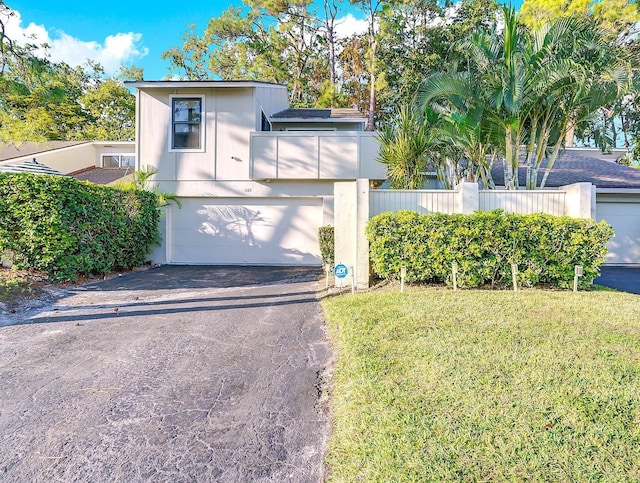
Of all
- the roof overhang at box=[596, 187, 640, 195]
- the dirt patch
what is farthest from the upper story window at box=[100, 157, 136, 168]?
the roof overhang at box=[596, 187, 640, 195]

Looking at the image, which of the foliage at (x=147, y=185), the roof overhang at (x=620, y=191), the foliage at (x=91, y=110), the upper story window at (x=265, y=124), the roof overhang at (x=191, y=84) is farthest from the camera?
the foliage at (x=91, y=110)

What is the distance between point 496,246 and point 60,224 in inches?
354

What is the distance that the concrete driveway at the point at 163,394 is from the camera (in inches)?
89.4

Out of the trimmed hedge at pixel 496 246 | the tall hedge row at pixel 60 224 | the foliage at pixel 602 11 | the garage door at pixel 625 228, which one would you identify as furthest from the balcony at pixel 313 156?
the foliage at pixel 602 11

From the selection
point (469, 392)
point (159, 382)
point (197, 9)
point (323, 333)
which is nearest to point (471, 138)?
point (323, 333)

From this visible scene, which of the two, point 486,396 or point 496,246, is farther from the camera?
point 496,246

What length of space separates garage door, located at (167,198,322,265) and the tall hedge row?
9.23 ft

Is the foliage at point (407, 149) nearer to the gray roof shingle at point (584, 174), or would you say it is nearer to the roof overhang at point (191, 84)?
the gray roof shingle at point (584, 174)

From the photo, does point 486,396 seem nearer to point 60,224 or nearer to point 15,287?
point 15,287

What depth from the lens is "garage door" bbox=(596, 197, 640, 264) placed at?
12164 millimetres

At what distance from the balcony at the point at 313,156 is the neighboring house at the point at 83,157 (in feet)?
26.5

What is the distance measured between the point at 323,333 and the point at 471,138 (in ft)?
20.5

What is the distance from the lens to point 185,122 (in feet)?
39.7

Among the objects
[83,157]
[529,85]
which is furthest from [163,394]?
[83,157]
